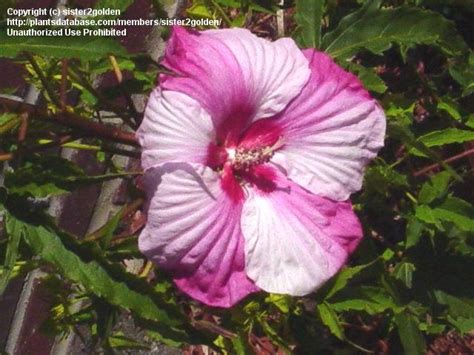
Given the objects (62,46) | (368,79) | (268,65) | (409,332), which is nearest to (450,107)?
(368,79)

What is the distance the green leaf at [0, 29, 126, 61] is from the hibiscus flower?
0.25 feet

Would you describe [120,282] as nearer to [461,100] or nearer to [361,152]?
[361,152]

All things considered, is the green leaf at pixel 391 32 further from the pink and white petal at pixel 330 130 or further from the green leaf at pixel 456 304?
the green leaf at pixel 456 304

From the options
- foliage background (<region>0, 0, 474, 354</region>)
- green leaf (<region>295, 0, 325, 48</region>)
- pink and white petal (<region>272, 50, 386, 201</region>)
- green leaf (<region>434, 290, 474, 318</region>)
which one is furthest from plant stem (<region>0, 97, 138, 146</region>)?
green leaf (<region>434, 290, 474, 318</region>)

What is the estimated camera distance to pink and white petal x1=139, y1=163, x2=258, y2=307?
3.32ft

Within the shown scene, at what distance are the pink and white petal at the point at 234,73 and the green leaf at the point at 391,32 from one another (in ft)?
0.78

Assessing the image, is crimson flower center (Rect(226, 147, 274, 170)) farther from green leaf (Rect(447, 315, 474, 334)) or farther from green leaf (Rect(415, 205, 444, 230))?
green leaf (Rect(447, 315, 474, 334))

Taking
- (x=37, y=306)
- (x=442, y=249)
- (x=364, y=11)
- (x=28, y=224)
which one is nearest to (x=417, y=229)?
(x=442, y=249)

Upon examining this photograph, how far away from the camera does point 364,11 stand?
1326 millimetres

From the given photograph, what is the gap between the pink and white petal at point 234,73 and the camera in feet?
3.39

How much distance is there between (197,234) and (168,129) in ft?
0.42

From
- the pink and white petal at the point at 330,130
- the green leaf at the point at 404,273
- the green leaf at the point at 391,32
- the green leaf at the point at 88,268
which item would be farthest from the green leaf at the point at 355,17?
the green leaf at the point at 88,268

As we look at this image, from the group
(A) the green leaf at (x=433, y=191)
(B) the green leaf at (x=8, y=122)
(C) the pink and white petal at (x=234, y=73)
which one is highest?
(C) the pink and white petal at (x=234, y=73)

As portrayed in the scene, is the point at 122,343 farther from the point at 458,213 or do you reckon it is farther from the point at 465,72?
the point at 465,72
